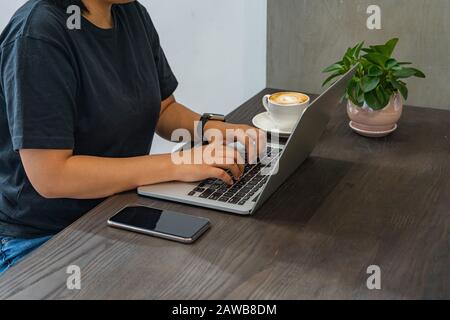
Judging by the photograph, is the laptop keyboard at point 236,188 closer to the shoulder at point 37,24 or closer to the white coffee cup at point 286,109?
the white coffee cup at point 286,109

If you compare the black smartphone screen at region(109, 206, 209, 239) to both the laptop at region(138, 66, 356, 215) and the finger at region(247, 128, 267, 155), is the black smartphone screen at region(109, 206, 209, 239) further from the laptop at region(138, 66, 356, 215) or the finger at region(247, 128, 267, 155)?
the finger at region(247, 128, 267, 155)

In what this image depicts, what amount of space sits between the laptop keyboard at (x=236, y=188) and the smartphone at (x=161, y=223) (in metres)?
0.08

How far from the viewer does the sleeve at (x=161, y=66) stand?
140 cm

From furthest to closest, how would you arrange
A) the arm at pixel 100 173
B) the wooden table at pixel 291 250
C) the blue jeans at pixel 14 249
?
the blue jeans at pixel 14 249 < the arm at pixel 100 173 < the wooden table at pixel 291 250

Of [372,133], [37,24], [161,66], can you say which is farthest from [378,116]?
[37,24]

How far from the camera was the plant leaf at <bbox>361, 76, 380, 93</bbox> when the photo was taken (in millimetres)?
1257

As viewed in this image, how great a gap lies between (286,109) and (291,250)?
468 mm

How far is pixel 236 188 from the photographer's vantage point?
1.09 m

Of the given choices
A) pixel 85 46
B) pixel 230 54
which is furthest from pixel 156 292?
pixel 230 54

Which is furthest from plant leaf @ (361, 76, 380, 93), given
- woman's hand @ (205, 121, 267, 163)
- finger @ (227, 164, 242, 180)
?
finger @ (227, 164, 242, 180)

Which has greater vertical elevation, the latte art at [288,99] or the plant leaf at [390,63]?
the plant leaf at [390,63]

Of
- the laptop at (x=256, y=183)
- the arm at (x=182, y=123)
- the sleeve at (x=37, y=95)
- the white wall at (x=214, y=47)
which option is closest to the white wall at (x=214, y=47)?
the white wall at (x=214, y=47)

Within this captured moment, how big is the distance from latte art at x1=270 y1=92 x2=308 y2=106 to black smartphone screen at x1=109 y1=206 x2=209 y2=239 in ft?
1.42
